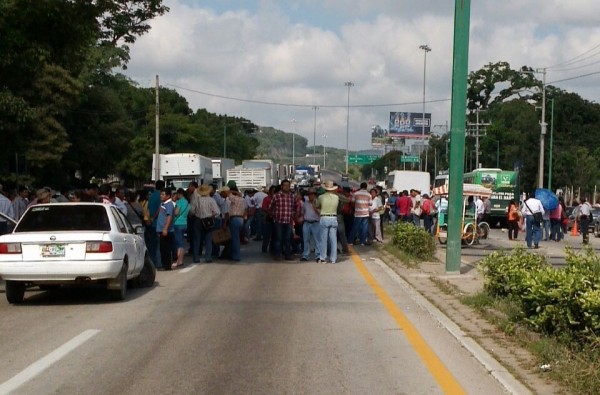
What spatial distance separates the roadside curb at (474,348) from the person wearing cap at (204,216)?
563 cm

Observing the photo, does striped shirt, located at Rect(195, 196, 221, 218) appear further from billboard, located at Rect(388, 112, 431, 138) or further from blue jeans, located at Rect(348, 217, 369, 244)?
billboard, located at Rect(388, 112, 431, 138)

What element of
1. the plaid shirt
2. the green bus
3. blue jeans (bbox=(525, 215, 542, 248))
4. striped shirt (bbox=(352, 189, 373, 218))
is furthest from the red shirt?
the green bus

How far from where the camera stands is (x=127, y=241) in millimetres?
13875

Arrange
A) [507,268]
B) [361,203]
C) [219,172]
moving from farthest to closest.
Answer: [219,172] → [361,203] → [507,268]

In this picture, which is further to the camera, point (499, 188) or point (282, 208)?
point (499, 188)

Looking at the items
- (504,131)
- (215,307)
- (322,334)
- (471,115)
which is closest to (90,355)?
(322,334)

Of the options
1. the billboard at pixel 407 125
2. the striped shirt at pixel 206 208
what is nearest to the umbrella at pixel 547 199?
the striped shirt at pixel 206 208

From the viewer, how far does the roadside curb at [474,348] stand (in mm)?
7980

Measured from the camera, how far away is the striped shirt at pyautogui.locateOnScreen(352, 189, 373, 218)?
83.4 feet

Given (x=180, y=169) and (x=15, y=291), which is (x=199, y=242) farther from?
(x=180, y=169)

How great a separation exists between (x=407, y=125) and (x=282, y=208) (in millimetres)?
95572

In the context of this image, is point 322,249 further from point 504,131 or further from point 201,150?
point 504,131

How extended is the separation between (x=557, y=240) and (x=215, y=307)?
2446cm

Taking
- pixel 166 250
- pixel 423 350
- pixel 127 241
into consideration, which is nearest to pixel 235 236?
pixel 166 250
